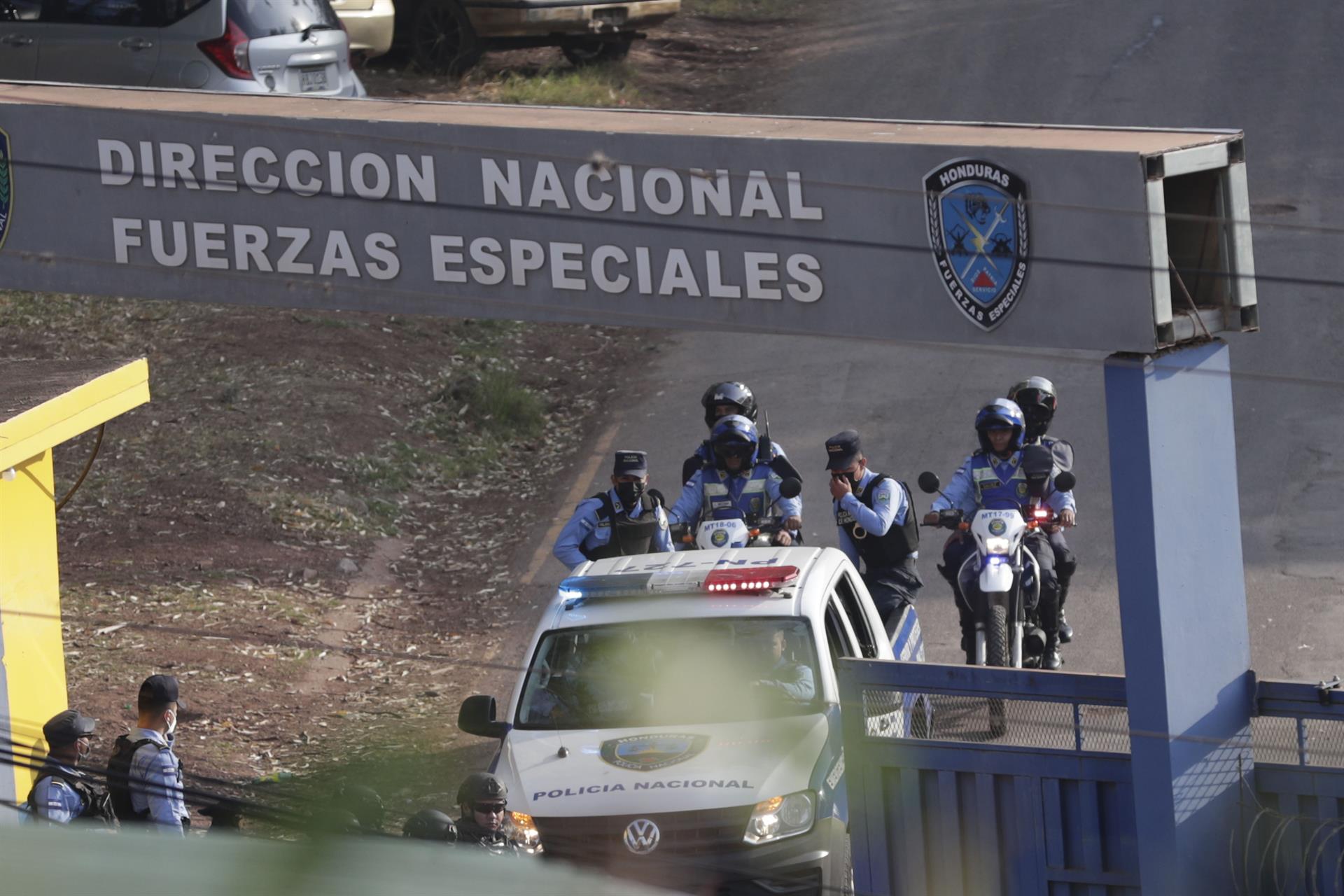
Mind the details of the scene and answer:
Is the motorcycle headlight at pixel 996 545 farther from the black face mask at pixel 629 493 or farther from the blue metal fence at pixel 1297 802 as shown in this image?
the blue metal fence at pixel 1297 802

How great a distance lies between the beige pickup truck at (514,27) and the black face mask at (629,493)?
1217 centimetres

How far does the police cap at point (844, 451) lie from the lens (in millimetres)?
9883

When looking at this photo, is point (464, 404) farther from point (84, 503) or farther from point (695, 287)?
point (695, 287)

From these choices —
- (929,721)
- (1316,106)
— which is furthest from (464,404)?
(1316,106)

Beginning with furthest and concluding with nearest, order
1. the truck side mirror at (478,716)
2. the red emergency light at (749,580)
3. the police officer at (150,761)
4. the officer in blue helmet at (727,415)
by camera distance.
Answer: the officer in blue helmet at (727,415) < the red emergency light at (749,580) < the truck side mirror at (478,716) < the police officer at (150,761)

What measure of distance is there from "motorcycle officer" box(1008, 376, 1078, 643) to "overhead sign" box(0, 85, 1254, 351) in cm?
350


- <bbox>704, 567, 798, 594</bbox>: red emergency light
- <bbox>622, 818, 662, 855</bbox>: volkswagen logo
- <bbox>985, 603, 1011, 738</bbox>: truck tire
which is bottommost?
<bbox>985, 603, 1011, 738</bbox>: truck tire

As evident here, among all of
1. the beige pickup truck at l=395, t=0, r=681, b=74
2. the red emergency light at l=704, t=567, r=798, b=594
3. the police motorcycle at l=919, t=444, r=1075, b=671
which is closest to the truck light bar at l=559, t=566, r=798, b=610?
the red emergency light at l=704, t=567, r=798, b=594

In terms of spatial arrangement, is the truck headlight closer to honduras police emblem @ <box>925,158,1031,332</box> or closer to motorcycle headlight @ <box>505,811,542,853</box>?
motorcycle headlight @ <box>505,811,542,853</box>

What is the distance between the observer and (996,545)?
9.70 metres

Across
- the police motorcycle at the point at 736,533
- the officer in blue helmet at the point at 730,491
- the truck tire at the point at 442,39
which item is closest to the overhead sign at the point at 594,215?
the police motorcycle at the point at 736,533

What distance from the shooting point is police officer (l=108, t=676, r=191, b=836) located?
7.04 metres

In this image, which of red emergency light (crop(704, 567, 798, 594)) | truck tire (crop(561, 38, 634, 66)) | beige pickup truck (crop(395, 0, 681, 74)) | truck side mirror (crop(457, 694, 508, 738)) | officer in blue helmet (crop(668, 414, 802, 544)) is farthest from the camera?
truck tire (crop(561, 38, 634, 66))

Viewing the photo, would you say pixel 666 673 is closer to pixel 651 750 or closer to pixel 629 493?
pixel 651 750
